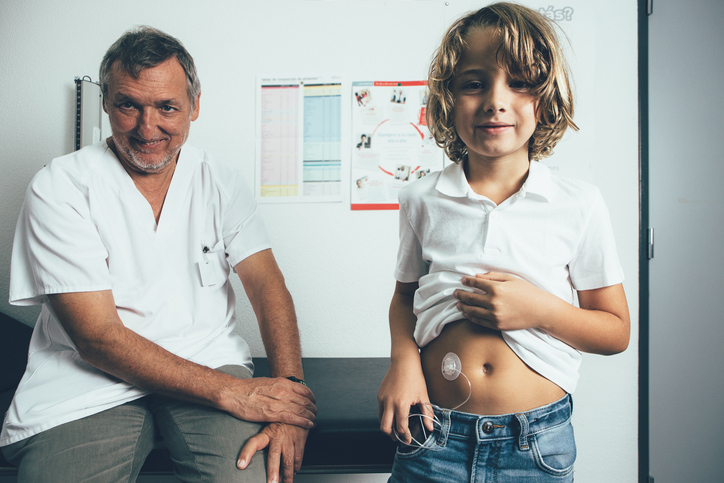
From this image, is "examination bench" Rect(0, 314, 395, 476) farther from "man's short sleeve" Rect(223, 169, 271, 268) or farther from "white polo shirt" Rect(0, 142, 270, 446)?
"man's short sleeve" Rect(223, 169, 271, 268)

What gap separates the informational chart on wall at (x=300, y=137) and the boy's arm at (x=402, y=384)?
86 cm

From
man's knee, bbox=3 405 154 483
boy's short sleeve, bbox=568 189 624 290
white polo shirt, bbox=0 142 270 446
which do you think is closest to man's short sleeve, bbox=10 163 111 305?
white polo shirt, bbox=0 142 270 446

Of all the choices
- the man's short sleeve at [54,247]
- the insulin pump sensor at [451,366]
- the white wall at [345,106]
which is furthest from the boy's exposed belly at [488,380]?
the white wall at [345,106]

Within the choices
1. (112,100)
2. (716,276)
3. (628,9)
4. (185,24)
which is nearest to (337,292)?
(112,100)

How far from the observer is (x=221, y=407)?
90cm

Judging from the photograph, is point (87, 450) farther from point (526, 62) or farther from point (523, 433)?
point (526, 62)

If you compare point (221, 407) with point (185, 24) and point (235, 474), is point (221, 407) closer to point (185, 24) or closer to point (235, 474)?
point (235, 474)

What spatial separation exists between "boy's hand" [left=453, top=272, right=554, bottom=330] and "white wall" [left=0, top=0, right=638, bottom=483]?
93 cm

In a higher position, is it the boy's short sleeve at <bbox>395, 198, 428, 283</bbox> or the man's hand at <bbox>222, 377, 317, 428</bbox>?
the boy's short sleeve at <bbox>395, 198, 428, 283</bbox>

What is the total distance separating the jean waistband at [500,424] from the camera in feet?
2.26

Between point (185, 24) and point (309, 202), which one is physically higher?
point (185, 24)

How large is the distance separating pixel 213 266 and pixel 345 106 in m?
0.83

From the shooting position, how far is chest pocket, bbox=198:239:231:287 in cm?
108

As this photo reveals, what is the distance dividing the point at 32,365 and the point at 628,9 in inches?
85.7
